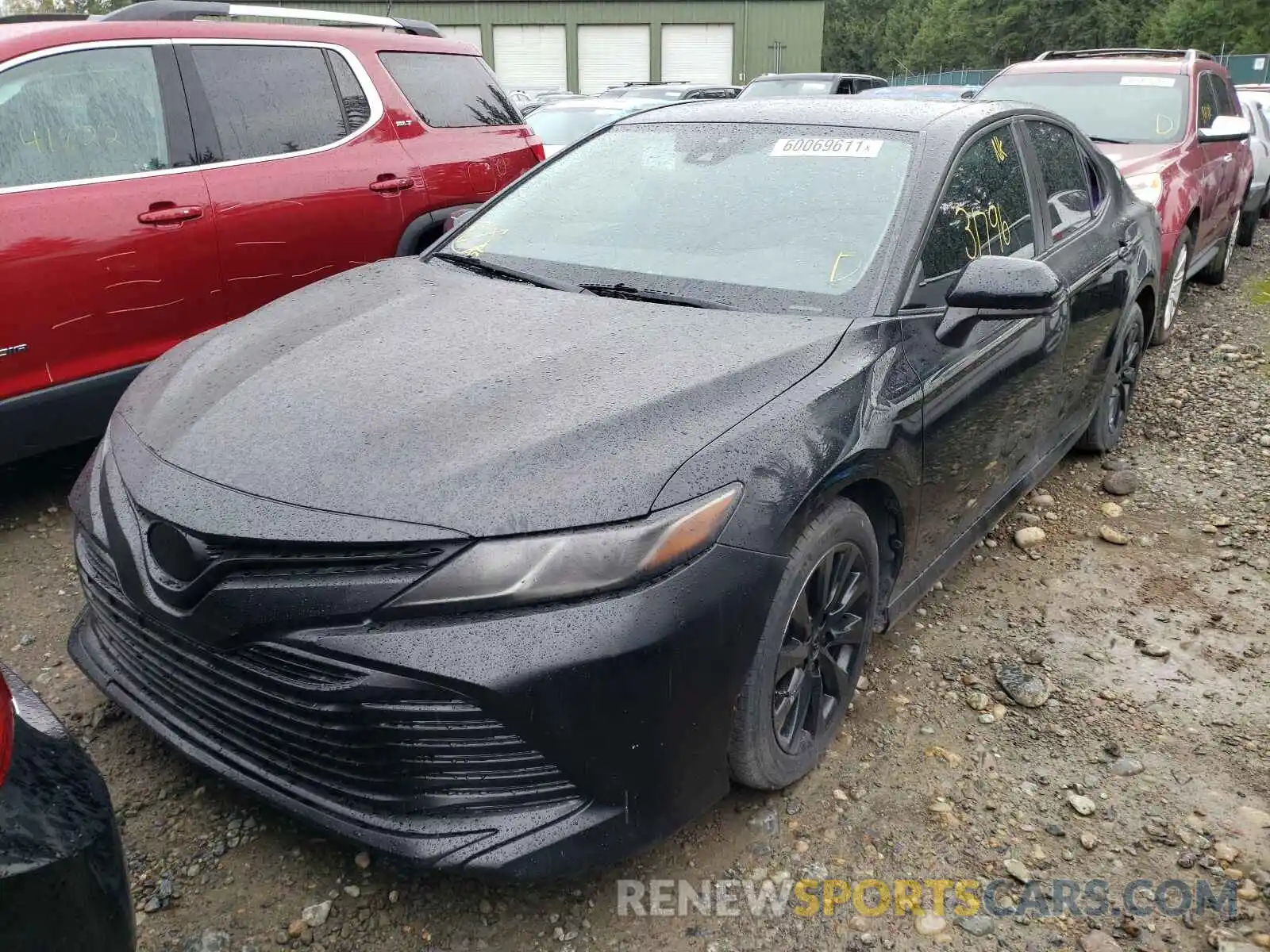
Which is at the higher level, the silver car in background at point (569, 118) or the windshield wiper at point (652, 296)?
the windshield wiper at point (652, 296)

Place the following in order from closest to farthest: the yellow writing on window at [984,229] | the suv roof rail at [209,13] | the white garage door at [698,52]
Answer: the yellow writing on window at [984,229]
the suv roof rail at [209,13]
the white garage door at [698,52]

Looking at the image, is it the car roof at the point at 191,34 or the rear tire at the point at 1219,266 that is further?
the rear tire at the point at 1219,266

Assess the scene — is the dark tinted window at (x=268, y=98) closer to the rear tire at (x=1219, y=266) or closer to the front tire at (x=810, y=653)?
the front tire at (x=810, y=653)

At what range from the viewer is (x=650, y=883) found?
2.25 m

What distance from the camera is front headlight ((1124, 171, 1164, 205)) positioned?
5.95 m

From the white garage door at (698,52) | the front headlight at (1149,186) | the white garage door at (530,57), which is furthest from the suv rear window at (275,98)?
the white garage door at (698,52)

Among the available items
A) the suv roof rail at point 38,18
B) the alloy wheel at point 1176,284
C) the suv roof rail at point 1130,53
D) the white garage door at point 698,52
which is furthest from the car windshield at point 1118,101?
the white garage door at point 698,52

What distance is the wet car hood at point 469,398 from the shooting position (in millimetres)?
1934

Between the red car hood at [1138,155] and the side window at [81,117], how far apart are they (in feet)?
17.2

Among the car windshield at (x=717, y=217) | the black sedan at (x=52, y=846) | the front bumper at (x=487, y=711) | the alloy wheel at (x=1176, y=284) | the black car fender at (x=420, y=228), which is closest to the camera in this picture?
the black sedan at (x=52, y=846)

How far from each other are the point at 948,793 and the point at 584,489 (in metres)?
1.34

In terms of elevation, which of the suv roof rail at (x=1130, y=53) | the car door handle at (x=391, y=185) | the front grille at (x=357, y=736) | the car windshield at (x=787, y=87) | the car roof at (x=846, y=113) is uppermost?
the car roof at (x=846, y=113)

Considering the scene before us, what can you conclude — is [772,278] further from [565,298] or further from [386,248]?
[386,248]

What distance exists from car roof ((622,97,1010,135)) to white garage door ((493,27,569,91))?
3594 centimetres
